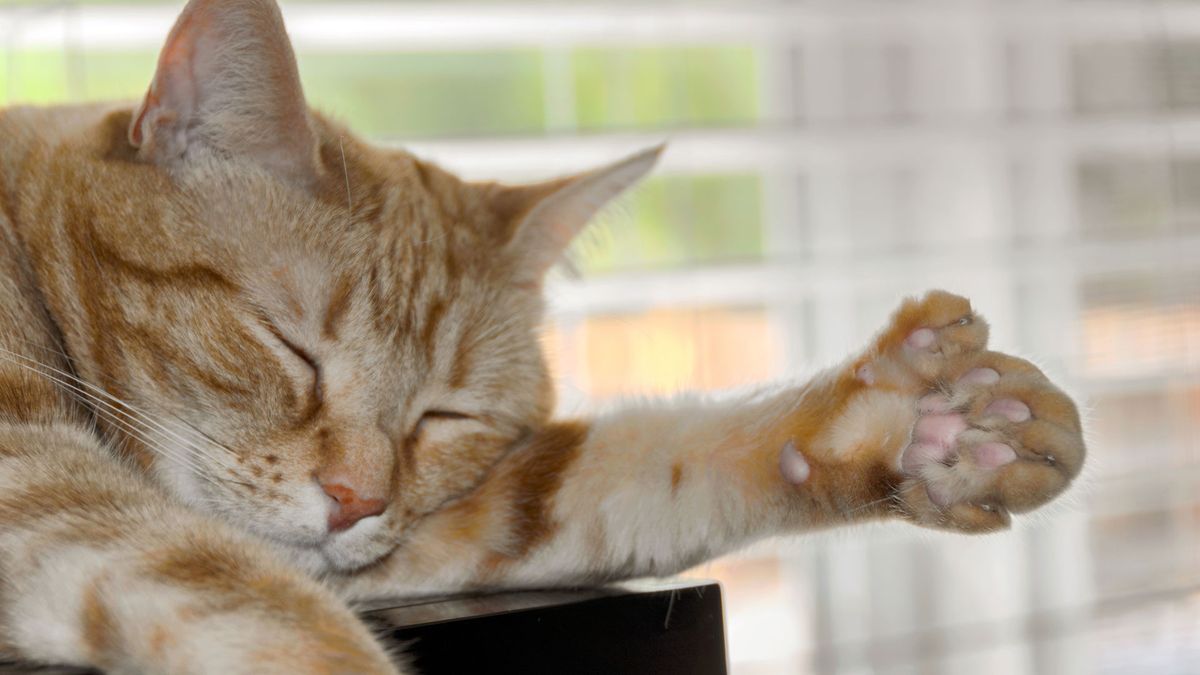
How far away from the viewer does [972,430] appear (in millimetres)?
819

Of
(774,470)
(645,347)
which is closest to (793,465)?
(774,470)

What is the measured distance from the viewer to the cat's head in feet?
3.02

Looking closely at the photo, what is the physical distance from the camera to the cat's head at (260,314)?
0.92m

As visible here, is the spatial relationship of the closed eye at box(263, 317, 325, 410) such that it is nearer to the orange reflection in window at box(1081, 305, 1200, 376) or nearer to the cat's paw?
the cat's paw

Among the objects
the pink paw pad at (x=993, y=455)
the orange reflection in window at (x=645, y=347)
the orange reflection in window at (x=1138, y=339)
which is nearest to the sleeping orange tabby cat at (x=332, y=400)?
the pink paw pad at (x=993, y=455)

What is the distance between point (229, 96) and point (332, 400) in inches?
10.7

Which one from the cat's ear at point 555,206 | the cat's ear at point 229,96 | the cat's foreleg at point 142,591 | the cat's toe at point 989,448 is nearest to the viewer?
the cat's foreleg at point 142,591

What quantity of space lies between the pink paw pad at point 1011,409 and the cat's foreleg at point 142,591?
463 millimetres

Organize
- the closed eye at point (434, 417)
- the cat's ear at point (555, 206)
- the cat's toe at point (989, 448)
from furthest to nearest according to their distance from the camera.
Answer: the cat's ear at point (555, 206) < the closed eye at point (434, 417) < the cat's toe at point (989, 448)

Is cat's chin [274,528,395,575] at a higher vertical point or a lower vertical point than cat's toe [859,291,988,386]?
lower

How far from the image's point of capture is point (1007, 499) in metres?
0.81

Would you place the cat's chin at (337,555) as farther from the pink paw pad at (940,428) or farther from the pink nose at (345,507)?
the pink paw pad at (940,428)

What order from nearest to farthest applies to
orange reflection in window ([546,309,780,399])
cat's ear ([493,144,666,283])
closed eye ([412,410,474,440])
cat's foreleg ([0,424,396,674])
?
1. cat's foreleg ([0,424,396,674])
2. closed eye ([412,410,474,440])
3. cat's ear ([493,144,666,283])
4. orange reflection in window ([546,309,780,399])

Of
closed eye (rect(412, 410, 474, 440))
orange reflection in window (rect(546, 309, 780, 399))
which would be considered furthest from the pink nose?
orange reflection in window (rect(546, 309, 780, 399))
